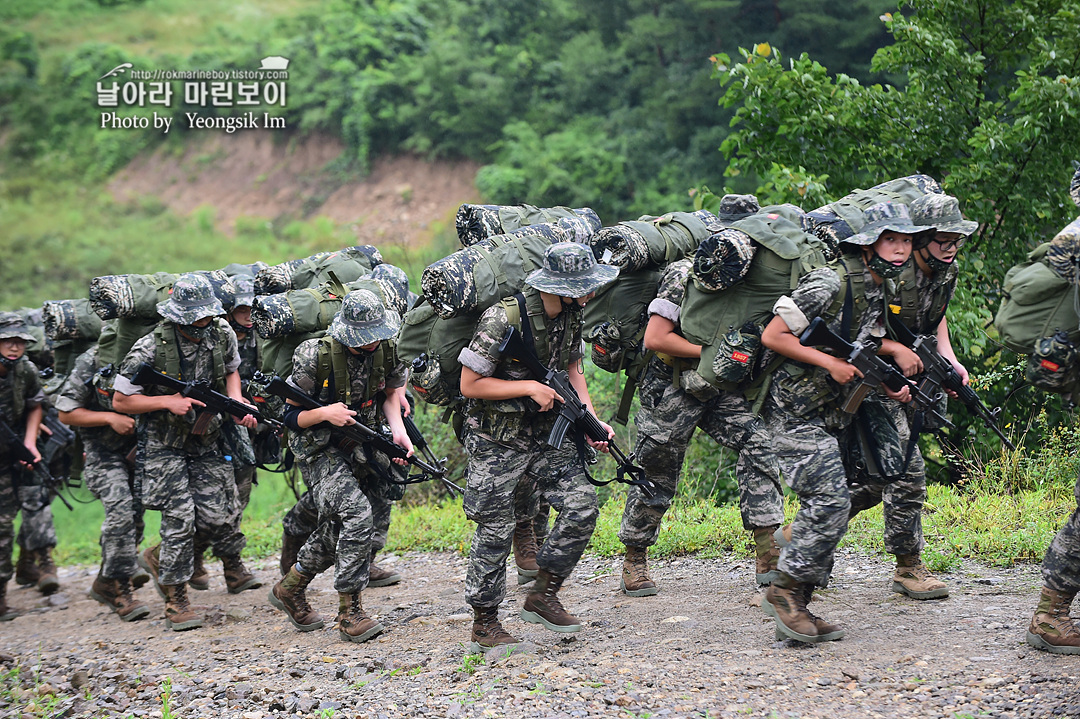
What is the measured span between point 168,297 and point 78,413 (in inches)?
43.0

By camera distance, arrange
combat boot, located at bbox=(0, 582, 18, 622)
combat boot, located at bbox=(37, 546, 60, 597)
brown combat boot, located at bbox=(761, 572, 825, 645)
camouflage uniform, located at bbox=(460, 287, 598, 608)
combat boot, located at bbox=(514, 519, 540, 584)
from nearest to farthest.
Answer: brown combat boot, located at bbox=(761, 572, 825, 645) → camouflage uniform, located at bbox=(460, 287, 598, 608) → combat boot, located at bbox=(514, 519, 540, 584) → combat boot, located at bbox=(0, 582, 18, 622) → combat boot, located at bbox=(37, 546, 60, 597)

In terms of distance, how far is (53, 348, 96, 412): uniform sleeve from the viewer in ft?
22.6

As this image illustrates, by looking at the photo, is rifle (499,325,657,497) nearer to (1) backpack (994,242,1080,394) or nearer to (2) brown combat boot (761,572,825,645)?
(2) brown combat boot (761,572,825,645)

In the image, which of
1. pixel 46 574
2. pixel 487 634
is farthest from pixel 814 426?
pixel 46 574

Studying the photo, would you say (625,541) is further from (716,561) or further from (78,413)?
(78,413)

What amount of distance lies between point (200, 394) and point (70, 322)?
1.77 m

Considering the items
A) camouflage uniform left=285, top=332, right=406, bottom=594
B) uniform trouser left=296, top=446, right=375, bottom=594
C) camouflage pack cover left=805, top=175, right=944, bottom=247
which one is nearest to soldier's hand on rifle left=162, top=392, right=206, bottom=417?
camouflage uniform left=285, top=332, right=406, bottom=594

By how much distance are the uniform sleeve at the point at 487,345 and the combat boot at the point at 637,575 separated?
1823mm

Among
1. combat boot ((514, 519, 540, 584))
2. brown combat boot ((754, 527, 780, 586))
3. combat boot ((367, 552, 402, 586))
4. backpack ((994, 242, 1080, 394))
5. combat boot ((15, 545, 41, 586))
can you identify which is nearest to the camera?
backpack ((994, 242, 1080, 394))

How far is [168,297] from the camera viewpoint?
261 inches

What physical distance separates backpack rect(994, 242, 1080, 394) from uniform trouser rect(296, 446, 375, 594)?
3.51 meters

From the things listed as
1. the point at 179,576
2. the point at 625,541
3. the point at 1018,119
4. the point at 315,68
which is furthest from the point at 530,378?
the point at 315,68

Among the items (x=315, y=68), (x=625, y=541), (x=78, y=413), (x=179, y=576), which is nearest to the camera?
(x=625, y=541)

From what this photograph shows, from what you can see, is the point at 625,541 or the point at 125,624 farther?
the point at 125,624
